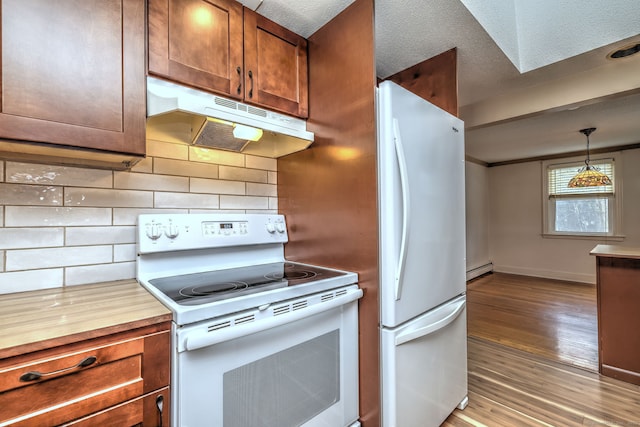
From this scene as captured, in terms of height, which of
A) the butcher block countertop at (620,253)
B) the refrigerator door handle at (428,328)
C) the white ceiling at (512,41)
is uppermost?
the white ceiling at (512,41)

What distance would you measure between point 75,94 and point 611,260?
10.6ft

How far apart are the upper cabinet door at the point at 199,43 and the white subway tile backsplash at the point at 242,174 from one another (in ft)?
1.59

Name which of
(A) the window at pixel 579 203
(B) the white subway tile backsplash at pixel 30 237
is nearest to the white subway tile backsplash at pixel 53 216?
(B) the white subway tile backsplash at pixel 30 237

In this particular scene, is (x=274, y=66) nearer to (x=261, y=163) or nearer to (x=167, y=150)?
(x=261, y=163)

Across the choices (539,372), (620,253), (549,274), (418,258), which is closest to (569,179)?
(549,274)

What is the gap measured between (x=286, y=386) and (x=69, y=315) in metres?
0.77

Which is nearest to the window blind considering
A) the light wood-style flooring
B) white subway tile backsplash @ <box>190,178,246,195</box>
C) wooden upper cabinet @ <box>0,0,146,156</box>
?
the light wood-style flooring

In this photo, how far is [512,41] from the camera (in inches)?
71.8

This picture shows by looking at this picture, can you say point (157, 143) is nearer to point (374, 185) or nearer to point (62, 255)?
point (62, 255)

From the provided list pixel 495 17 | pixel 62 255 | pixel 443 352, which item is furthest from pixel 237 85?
pixel 443 352

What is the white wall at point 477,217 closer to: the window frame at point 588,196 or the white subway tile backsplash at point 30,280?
the window frame at point 588,196

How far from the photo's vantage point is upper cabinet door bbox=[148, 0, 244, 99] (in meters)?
1.17

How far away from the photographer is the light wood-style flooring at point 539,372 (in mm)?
1686

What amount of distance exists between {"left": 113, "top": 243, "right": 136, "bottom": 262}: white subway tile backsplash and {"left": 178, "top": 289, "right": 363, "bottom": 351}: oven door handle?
29.8 inches
